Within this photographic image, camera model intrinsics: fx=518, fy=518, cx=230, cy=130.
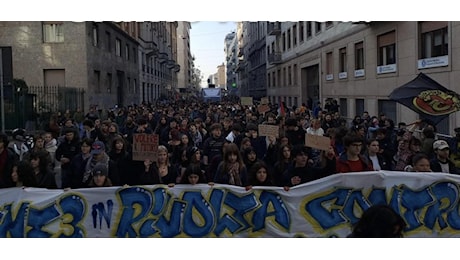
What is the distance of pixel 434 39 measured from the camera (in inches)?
671

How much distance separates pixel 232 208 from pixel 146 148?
1513 mm

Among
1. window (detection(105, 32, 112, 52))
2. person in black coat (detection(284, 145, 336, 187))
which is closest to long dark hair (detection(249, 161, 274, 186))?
person in black coat (detection(284, 145, 336, 187))

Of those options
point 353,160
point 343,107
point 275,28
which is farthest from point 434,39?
point 275,28

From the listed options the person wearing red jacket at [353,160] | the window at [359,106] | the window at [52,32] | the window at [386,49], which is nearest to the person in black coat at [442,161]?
the person wearing red jacket at [353,160]

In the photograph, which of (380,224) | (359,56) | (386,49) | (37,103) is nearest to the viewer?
(380,224)

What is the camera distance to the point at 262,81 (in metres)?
64.5

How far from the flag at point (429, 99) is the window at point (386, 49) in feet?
35.5

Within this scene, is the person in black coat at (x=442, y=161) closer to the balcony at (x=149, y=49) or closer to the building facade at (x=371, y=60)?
the building facade at (x=371, y=60)

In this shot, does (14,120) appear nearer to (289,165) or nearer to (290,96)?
(289,165)

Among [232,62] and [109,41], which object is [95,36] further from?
[232,62]

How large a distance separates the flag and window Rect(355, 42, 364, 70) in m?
14.5

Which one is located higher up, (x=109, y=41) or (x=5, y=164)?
(x=109, y=41)

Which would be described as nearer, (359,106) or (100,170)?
(100,170)

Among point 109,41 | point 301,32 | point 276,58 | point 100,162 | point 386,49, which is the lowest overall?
point 100,162
